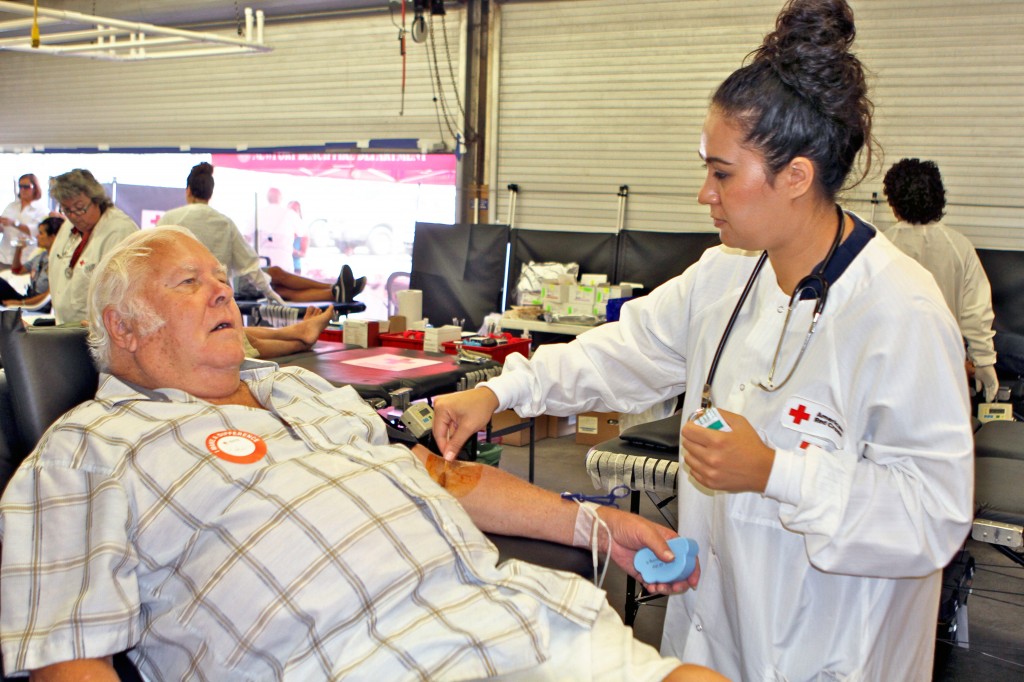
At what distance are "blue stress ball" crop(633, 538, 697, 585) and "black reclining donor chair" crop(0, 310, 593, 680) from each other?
0.66ft

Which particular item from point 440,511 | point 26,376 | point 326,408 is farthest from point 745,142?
point 26,376

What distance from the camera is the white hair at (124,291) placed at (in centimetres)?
178

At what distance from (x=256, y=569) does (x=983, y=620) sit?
3.05 metres

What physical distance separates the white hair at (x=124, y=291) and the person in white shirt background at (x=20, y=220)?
8638 millimetres

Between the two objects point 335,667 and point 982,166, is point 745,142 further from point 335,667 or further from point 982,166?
point 982,166

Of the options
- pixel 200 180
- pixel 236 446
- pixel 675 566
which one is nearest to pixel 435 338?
pixel 236 446

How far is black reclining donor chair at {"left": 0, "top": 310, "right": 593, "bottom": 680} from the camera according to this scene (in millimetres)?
1749

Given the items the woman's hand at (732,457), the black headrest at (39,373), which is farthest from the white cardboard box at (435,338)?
the woman's hand at (732,457)

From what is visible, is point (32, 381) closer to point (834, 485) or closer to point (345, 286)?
point (834, 485)

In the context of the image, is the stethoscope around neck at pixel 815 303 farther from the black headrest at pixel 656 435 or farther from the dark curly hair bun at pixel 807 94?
the black headrest at pixel 656 435

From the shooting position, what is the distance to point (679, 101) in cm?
696

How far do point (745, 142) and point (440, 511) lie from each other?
85 cm

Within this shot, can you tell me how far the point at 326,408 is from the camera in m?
1.89

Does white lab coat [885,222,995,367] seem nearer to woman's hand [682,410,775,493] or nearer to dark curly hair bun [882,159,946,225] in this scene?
dark curly hair bun [882,159,946,225]
